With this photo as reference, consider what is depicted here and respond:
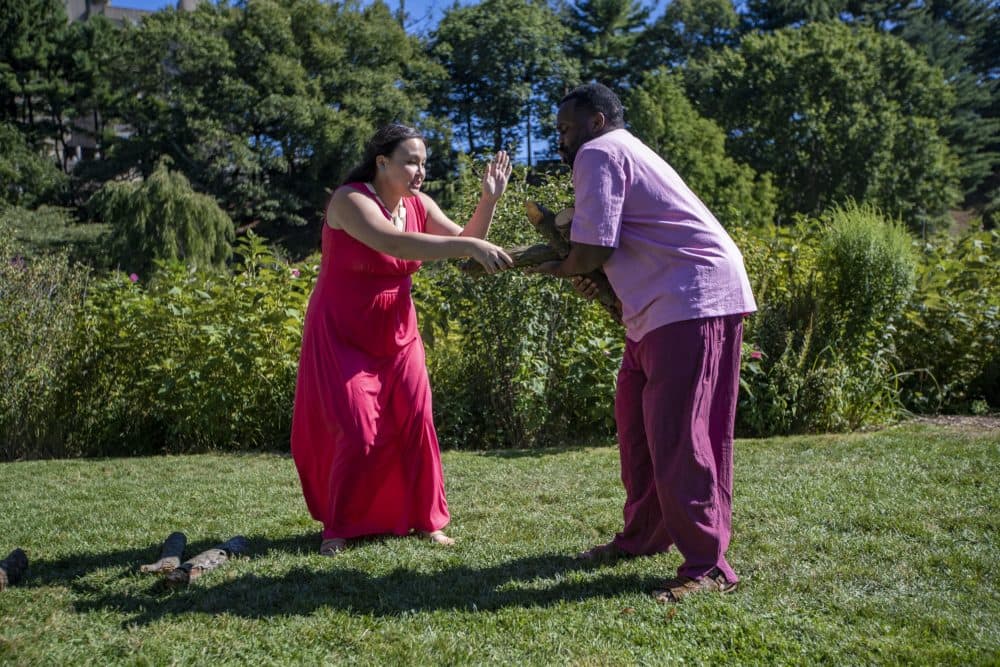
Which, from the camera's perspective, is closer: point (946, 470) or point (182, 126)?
point (946, 470)

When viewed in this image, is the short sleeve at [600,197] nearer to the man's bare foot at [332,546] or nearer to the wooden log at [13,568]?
the man's bare foot at [332,546]

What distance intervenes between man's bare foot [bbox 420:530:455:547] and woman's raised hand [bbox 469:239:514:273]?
4.54 ft

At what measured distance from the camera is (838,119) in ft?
115

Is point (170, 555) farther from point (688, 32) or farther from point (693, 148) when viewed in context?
point (688, 32)

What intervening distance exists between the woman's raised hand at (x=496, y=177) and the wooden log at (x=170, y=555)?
220 cm

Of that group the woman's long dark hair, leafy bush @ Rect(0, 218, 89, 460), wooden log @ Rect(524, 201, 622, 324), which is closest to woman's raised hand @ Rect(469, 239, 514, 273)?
wooden log @ Rect(524, 201, 622, 324)

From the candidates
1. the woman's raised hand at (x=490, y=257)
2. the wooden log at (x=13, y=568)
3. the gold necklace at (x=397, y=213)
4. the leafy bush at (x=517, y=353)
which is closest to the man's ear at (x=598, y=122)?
the woman's raised hand at (x=490, y=257)

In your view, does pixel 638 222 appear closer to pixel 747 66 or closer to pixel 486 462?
pixel 486 462

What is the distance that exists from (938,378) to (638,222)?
20.5ft

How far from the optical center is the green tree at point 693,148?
104 ft

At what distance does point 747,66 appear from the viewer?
122 ft

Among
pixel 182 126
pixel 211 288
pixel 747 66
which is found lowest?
pixel 211 288

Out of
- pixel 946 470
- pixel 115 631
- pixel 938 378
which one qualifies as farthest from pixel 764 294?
pixel 115 631

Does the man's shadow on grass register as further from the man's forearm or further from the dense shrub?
the dense shrub
